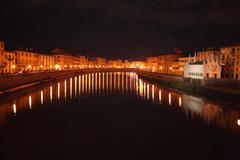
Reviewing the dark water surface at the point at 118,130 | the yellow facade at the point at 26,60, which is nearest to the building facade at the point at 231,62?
the dark water surface at the point at 118,130

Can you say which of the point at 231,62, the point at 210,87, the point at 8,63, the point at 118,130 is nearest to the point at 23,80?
the point at 8,63

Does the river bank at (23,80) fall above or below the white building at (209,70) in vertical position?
below

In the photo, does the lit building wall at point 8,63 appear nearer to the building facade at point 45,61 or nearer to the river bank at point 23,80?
the river bank at point 23,80

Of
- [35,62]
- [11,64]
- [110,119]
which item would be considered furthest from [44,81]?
[110,119]

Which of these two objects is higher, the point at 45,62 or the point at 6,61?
the point at 45,62

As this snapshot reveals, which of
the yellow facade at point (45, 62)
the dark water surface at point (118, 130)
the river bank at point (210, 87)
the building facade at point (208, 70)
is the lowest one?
the dark water surface at point (118, 130)

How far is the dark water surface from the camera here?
1262cm

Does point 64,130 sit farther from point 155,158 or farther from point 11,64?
point 11,64

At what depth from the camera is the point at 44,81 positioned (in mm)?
45375

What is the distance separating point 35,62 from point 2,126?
4776 centimetres

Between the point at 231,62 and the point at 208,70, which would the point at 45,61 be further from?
the point at 231,62

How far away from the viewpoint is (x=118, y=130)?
1650cm

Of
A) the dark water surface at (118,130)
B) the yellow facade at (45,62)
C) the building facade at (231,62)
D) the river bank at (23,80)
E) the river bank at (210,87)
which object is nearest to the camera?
the dark water surface at (118,130)

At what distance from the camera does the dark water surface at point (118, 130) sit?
12617 mm
